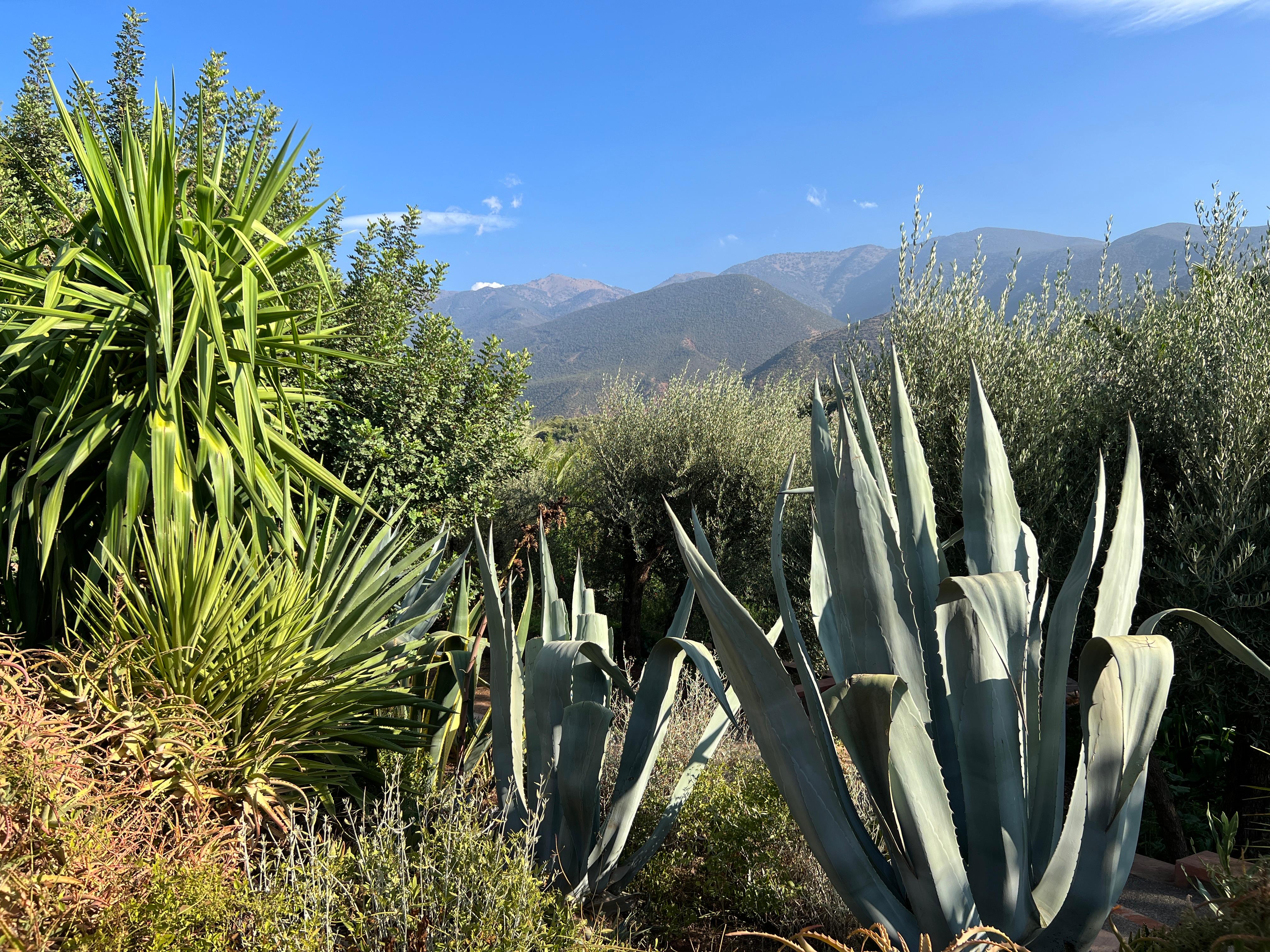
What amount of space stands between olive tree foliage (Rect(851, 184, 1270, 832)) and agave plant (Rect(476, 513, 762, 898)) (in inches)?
128

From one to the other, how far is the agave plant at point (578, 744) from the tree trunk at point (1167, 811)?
319 centimetres

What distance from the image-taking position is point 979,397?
1.93 meters

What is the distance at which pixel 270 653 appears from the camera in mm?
2875

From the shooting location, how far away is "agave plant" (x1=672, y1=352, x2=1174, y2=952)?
5.23 ft

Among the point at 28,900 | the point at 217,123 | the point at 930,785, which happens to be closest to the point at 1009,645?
the point at 930,785

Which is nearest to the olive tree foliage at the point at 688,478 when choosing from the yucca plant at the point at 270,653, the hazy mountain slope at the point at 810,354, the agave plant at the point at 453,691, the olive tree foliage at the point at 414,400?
the olive tree foliage at the point at 414,400

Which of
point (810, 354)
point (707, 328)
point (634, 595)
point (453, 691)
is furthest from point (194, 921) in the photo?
point (707, 328)

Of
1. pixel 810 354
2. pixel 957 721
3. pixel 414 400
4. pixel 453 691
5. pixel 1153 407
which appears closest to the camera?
pixel 957 721

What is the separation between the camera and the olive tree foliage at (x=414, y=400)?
717 cm

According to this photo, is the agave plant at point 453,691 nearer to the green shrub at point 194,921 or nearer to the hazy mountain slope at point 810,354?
the green shrub at point 194,921

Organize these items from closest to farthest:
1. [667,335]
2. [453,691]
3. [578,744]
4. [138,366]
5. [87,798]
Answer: [87,798]
[578,744]
[453,691]
[138,366]
[667,335]

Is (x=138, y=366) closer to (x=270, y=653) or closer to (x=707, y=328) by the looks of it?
(x=270, y=653)

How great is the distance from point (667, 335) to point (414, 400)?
119625 millimetres

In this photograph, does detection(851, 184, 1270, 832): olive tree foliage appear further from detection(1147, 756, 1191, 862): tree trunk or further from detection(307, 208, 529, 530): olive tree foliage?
detection(307, 208, 529, 530): olive tree foliage
